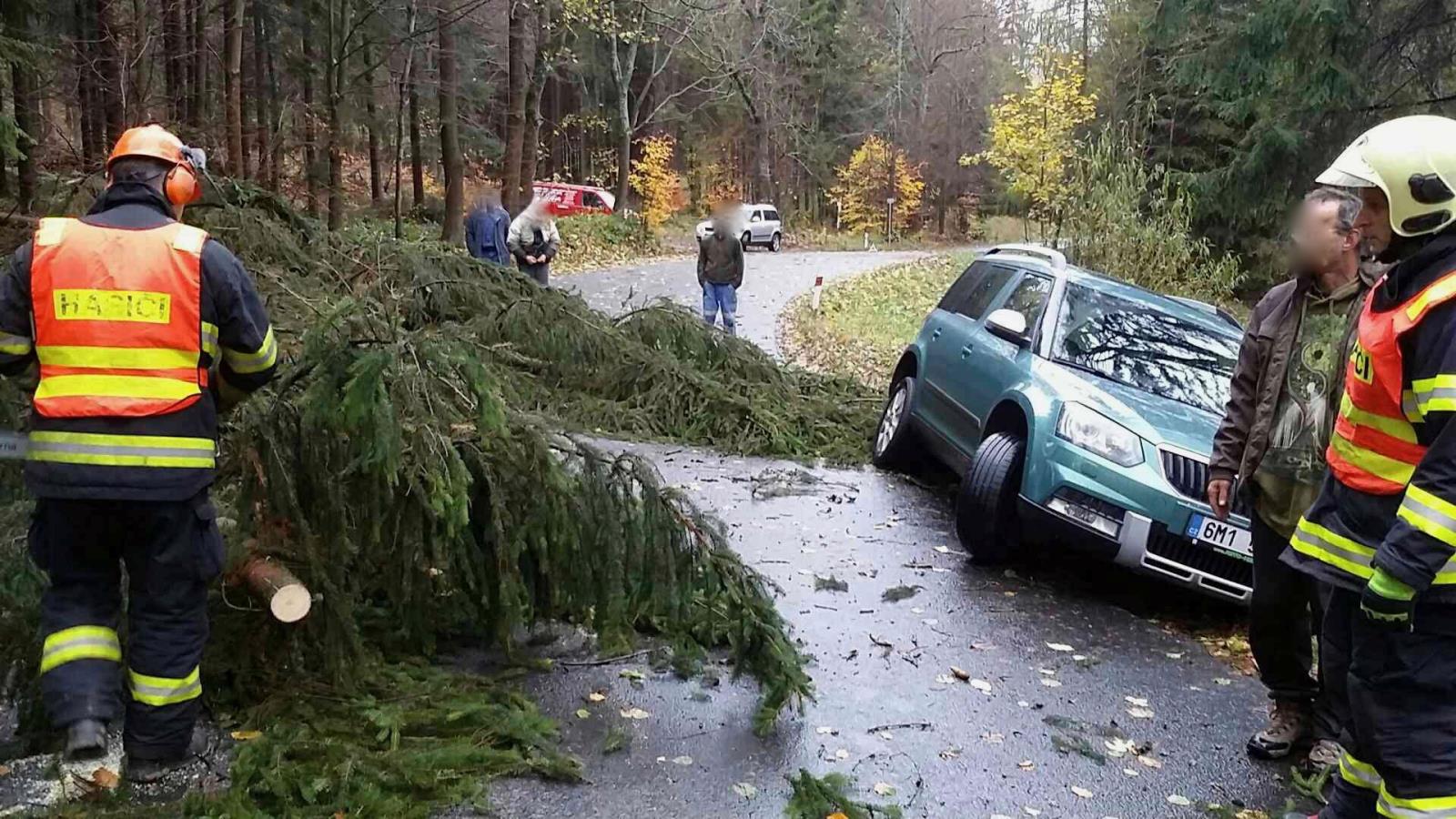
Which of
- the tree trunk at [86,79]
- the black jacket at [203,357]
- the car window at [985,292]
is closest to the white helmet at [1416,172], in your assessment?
the black jacket at [203,357]

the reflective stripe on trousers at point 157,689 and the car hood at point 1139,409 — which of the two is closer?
the reflective stripe on trousers at point 157,689

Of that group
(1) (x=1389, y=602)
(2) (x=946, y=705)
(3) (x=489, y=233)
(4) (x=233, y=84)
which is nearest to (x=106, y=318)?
(2) (x=946, y=705)

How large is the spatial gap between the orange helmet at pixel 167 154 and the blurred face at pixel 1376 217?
138 inches

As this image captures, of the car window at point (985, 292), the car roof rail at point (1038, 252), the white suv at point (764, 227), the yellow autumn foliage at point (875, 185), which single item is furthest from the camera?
the yellow autumn foliage at point (875, 185)

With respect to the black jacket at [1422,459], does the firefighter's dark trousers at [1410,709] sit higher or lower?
lower

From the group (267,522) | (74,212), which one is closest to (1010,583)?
(267,522)

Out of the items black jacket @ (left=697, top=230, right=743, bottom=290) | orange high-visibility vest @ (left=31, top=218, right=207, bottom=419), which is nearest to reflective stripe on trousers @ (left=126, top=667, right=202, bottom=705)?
orange high-visibility vest @ (left=31, top=218, right=207, bottom=419)

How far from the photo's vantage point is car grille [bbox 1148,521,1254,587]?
5.49 m

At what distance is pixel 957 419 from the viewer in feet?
24.2

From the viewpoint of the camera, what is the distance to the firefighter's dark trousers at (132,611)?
330 centimetres

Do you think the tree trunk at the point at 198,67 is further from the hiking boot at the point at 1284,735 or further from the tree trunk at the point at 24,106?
the hiking boot at the point at 1284,735

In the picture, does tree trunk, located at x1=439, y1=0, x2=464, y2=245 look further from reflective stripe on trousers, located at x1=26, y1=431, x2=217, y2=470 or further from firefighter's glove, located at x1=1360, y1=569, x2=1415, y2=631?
firefighter's glove, located at x1=1360, y1=569, x2=1415, y2=631

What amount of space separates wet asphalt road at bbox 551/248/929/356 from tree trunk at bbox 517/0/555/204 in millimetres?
2868

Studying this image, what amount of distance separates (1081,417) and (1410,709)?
3233 millimetres
